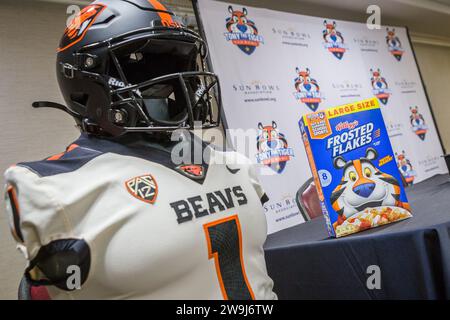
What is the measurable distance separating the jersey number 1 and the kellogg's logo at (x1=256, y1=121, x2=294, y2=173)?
4.61 feet

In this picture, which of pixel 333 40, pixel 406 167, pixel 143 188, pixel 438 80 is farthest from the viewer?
pixel 438 80

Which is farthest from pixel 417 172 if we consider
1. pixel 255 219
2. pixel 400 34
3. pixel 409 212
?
pixel 255 219

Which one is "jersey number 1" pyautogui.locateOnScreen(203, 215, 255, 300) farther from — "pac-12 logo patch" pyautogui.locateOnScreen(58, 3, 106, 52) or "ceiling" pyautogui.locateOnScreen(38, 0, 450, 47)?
"ceiling" pyautogui.locateOnScreen(38, 0, 450, 47)

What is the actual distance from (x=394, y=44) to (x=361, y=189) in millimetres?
3194

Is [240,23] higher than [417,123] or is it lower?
higher

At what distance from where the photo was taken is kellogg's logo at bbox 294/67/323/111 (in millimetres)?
2682

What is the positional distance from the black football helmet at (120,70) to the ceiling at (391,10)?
5.09 ft

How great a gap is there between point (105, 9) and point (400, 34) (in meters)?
3.68

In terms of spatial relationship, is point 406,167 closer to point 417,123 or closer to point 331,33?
point 417,123

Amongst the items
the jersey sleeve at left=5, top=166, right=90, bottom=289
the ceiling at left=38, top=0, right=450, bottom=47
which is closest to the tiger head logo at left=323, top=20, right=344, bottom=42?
the ceiling at left=38, top=0, right=450, bottom=47

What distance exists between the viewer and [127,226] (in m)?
0.73

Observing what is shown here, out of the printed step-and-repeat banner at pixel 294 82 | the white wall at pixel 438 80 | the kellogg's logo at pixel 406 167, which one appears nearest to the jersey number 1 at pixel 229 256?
the printed step-and-repeat banner at pixel 294 82

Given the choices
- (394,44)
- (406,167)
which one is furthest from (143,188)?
(394,44)

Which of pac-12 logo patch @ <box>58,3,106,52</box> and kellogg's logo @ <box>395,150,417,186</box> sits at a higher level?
pac-12 logo patch @ <box>58,3,106,52</box>
